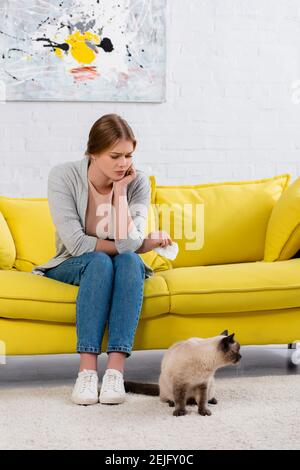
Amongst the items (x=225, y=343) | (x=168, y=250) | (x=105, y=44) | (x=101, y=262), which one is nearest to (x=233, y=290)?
(x=168, y=250)

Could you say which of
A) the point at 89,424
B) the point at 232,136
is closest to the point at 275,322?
the point at 89,424

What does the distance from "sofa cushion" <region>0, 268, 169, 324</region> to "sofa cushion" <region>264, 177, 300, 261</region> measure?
25.9 inches

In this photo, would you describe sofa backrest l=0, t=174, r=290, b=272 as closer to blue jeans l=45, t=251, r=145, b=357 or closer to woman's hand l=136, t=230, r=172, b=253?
woman's hand l=136, t=230, r=172, b=253

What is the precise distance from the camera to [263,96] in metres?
4.16

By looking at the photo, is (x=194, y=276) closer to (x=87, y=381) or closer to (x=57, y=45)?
(x=87, y=381)

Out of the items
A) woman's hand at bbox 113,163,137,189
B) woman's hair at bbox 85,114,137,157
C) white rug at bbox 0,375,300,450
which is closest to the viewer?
white rug at bbox 0,375,300,450

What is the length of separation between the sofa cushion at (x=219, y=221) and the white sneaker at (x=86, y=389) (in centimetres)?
93

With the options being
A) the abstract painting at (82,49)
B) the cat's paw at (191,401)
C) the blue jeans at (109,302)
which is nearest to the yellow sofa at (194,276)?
the blue jeans at (109,302)

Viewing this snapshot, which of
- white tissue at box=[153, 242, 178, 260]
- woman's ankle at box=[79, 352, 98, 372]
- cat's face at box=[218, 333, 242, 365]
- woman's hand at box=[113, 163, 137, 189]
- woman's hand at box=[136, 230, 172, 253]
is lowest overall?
woman's ankle at box=[79, 352, 98, 372]

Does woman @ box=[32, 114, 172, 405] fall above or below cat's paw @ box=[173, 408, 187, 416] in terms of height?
above

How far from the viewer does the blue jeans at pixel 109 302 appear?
243 centimetres

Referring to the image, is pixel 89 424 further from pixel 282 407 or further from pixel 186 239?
pixel 186 239

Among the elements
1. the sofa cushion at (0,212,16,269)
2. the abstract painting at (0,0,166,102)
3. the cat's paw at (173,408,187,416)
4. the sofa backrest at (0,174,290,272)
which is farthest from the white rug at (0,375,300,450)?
the abstract painting at (0,0,166,102)

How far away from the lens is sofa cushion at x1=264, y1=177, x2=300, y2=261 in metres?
2.96
